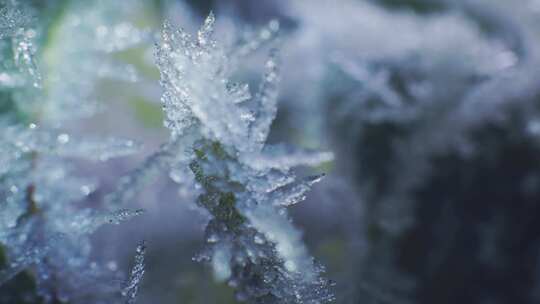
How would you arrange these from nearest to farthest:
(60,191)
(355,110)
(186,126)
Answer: (186,126) < (60,191) < (355,110)

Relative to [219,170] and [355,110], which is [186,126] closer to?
[219,170]

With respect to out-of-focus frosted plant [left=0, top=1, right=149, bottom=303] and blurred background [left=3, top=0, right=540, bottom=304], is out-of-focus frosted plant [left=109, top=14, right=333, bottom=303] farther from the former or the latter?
blurred background [left=3, top=0, right=540, bottom=304]

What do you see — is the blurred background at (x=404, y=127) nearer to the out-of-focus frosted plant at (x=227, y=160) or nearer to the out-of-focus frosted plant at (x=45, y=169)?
the out-of-focus frosted plant at (x=45, y=169)

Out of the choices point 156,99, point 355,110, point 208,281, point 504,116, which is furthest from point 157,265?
point 504,116

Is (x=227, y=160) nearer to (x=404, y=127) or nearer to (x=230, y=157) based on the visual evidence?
(x=230, y=157)

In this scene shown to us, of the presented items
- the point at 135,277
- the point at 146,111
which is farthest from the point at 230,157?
the point at 146,111

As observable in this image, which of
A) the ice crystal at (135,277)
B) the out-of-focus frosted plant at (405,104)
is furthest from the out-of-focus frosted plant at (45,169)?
the out-of-focus frosted plant at (405,104)

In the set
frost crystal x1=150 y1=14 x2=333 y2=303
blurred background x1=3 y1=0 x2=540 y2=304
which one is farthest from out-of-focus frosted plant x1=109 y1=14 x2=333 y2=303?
blurred background x1=3 y1=0 x2=540 y2=304
